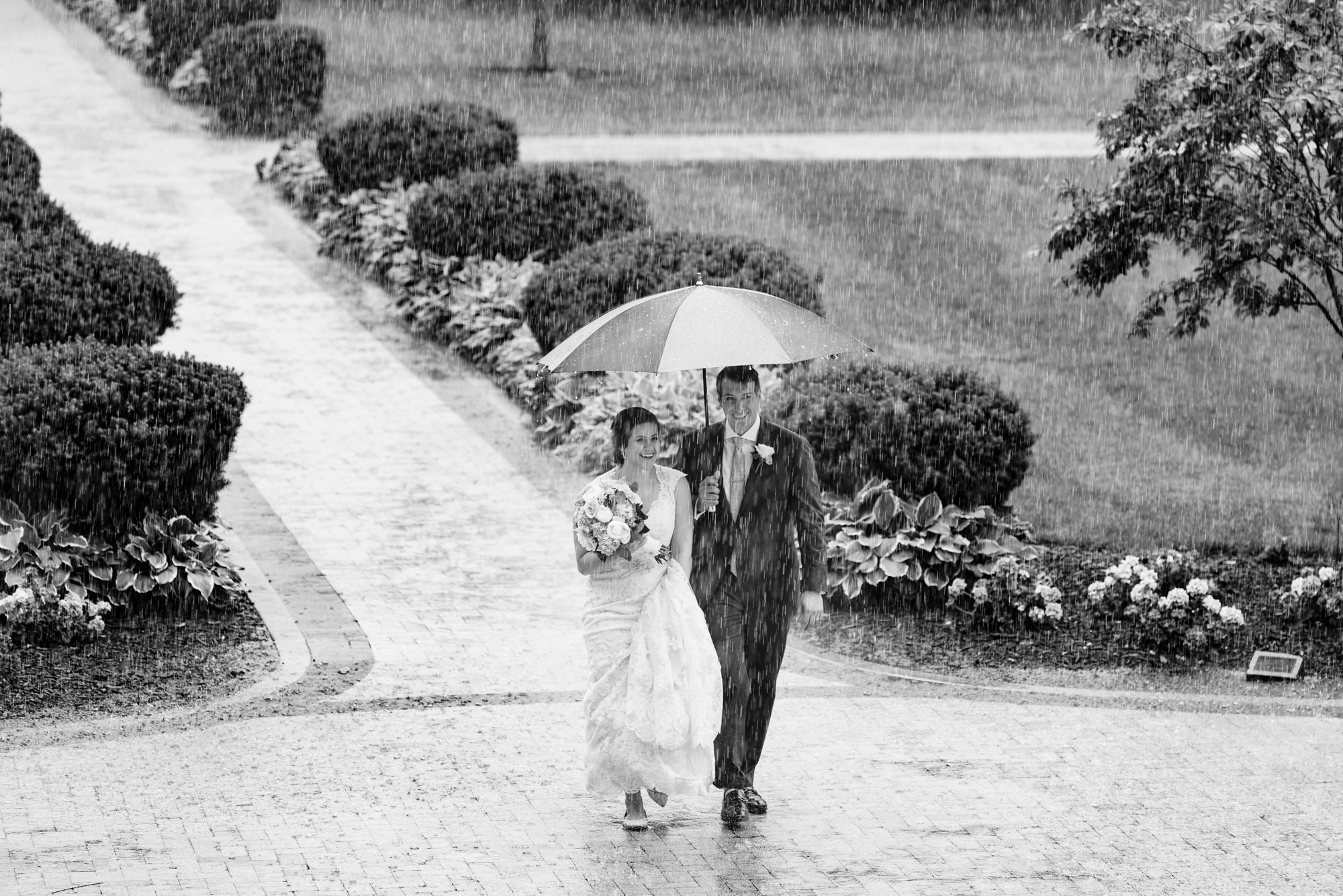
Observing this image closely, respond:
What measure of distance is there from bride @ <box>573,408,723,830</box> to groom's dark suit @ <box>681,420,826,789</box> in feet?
0.65

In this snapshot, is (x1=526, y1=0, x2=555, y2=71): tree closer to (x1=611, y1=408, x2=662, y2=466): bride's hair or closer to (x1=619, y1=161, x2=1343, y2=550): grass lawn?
(x1=619, y1=161, x2=1343, y2=550): grass lawn

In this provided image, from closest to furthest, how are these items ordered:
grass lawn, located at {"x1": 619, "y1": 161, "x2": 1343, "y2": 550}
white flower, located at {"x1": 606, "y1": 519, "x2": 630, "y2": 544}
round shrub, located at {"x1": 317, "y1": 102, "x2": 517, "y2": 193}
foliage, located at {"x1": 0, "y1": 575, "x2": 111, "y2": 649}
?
white flower, located at {"x1": 606, "y1": 519, "x2": 630, "y2": 544} < foliage, located at {"x1": 0, "y1": 575, "x2": 111, "y2": 649} < grass lawn, located at {"x1": 619, "y1": 161, "x2": 1343, "y2": 550} < round shrub, located at {"x1": 317, "y1": 102, "x2": 517, "y2": 193}

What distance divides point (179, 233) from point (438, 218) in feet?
11.4

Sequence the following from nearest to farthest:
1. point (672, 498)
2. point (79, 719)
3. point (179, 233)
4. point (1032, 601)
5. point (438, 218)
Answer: point (672, 498) → point (79, 719) → point (1032, 601) → point (438, 218) → point (179, 233)

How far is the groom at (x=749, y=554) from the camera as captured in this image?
7504 millimetres

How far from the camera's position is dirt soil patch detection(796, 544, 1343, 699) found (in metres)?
10.0

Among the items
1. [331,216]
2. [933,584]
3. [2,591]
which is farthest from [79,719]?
[331,216]

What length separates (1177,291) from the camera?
12.1 metres

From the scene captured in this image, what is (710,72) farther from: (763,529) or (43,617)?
(763,529)

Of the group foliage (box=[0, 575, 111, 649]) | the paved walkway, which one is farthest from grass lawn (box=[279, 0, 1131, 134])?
foliage (box=[0, 575, 111, 649])

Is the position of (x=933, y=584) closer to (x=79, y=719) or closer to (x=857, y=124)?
(x=79, y=719)

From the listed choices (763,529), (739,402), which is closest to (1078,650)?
(763,529)

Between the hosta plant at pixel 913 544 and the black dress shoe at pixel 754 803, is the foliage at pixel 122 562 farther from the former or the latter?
the black dress shoe at pixel 754 803

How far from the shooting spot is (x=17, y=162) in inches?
669
